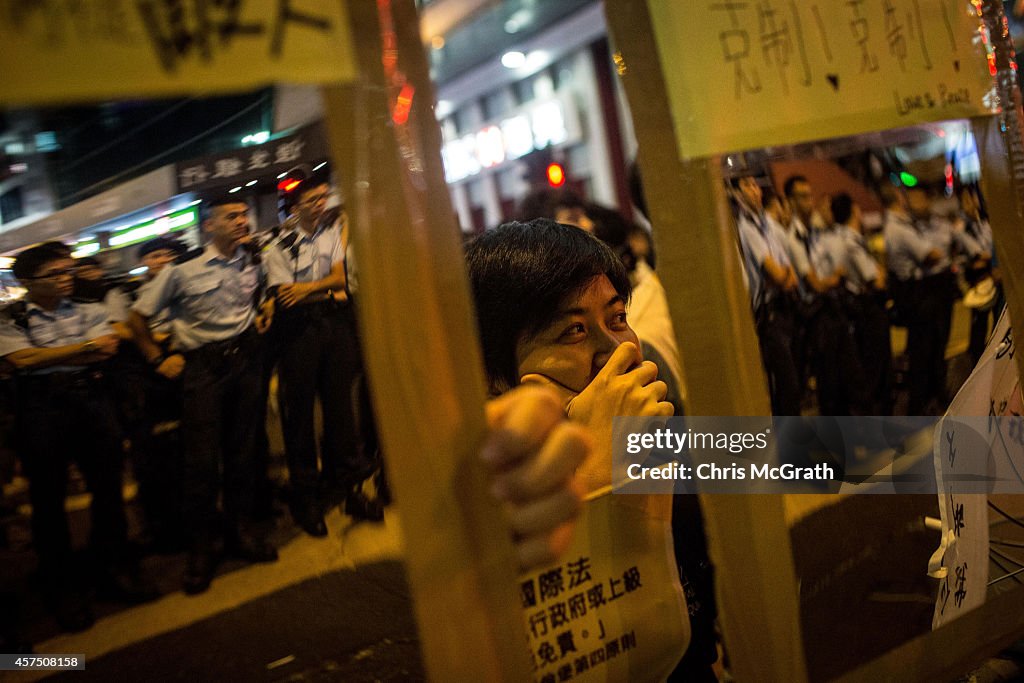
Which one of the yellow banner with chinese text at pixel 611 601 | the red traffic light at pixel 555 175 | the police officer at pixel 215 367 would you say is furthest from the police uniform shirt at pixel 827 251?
the red traffic light at pixel 555 175

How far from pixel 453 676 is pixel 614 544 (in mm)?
287

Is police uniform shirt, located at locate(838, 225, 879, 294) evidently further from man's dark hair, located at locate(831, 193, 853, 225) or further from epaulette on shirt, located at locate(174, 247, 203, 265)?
epaulette on shirt, located at locate(174, 247, 203, 265)

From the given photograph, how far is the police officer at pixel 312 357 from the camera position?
69cm

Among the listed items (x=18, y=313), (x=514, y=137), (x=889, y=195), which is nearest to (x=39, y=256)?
(x=18, y=313)

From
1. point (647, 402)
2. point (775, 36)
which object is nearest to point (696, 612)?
point (647, 402)

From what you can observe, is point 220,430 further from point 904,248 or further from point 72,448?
point 904,248

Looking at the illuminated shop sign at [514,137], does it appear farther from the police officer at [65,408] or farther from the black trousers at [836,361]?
the police officer at [65,408]

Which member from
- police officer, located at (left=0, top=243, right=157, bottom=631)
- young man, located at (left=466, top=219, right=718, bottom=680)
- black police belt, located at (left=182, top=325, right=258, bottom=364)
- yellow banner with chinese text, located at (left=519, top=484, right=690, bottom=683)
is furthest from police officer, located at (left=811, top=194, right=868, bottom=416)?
police officer, located at (left=0, top=243, right=157, bottom=631)

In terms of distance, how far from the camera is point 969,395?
3.86 feet

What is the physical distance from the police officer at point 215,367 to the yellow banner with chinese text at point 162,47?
14cm

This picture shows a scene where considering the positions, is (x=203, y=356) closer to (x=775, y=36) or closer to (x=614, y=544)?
(x=614, y=544)

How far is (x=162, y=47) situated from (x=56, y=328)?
0.27 m

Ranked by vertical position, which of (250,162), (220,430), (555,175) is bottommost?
(220,430)

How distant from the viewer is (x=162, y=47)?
534 millimetres
